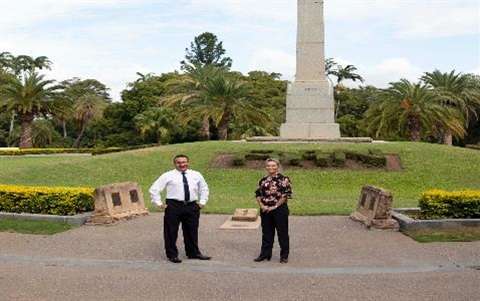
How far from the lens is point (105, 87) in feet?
272

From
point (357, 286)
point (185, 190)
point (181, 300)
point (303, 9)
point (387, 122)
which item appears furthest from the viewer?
point (387, 122)

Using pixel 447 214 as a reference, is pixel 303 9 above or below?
above

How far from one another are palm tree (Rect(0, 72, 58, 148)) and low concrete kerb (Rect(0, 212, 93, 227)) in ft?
102

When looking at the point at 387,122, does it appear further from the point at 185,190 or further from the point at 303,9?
the point at 185,190

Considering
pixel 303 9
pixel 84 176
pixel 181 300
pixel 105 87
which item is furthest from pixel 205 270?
pixel 105 87

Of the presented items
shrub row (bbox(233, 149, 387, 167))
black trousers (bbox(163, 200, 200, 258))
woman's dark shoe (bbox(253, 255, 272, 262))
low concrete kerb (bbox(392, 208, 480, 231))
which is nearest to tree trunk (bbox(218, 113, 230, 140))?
shrub row (bbox(233, 149, 387, 167))

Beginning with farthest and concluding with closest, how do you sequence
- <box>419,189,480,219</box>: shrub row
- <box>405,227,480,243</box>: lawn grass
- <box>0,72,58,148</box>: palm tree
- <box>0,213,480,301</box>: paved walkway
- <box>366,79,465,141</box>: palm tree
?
<box>0,72,58,148</box>: palm tree
<box>366,79,465,141</box>: palm tree
<box>419,189,480,219</box>: shrub row
<box>405,227,480,243</box>: lawn grass
<box>0,213,480,301</box>: paved walkway

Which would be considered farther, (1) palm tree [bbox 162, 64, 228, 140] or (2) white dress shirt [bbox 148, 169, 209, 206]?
(1) palm tree [bbox 162, 64, 228, 140]

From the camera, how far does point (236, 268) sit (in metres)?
7.91

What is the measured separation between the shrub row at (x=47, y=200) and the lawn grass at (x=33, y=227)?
0.62 metres

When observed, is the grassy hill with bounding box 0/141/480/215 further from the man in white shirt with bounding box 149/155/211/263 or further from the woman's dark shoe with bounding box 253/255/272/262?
the woman's dark shoe with bounding box 253/255/272/262

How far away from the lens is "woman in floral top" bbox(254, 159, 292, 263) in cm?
840

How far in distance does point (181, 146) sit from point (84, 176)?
5805 mm

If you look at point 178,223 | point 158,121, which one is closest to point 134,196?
point 178,223
